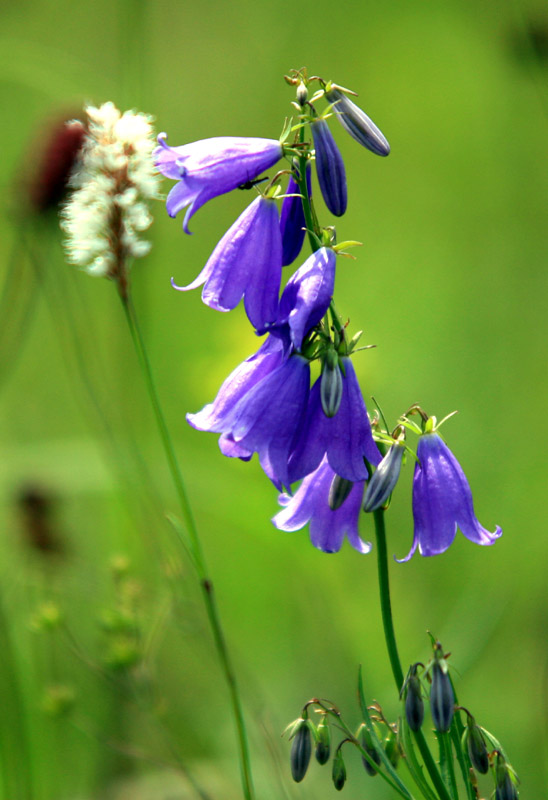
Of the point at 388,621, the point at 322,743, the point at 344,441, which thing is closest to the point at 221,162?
the point at 344,441

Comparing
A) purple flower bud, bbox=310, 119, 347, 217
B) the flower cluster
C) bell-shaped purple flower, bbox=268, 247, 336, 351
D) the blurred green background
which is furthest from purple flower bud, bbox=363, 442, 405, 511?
the blurred green background

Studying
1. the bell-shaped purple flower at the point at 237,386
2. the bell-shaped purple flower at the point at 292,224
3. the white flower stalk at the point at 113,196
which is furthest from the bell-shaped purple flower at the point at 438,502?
the white flower stalk at the point at 113,196

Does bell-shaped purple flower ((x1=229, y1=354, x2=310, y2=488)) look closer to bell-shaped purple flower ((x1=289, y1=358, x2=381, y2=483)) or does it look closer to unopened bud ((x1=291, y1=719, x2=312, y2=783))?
bell-shaped purple flower ((x1=289, y1=358, x2=381, y2=483))

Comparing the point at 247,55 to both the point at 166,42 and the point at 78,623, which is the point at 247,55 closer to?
the point at 166,42

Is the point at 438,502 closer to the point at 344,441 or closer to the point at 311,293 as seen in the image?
the point at 344,441

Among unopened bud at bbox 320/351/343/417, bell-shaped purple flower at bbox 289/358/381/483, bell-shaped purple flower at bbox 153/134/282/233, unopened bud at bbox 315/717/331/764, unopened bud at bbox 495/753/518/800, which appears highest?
bell-shaped purple flower at bbox 153/134/282/233

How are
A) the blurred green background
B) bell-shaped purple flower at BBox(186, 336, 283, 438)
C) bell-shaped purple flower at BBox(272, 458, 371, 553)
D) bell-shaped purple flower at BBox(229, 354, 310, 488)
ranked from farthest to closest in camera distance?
the blurred green background, bell-shaped purple flower at BBox(272, 458, 371, 553), bell-shaped purple flower at BBox(186, 336, 283, 438), bell-shaped purple flower at BBox(229, 354, 310, 488)

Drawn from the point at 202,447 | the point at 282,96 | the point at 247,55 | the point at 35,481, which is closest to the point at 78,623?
the point at 35,481
